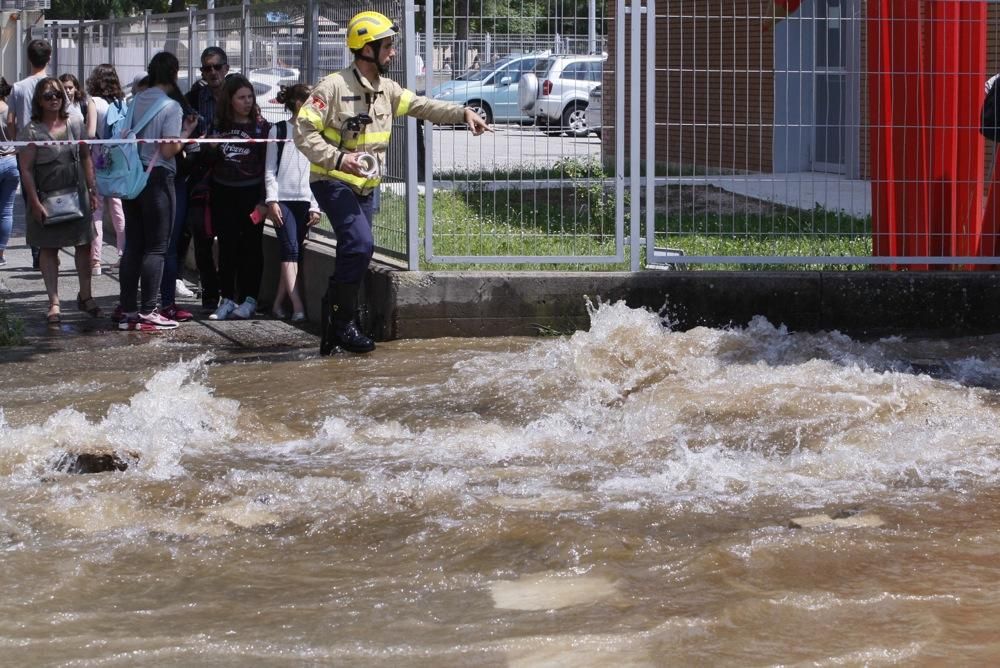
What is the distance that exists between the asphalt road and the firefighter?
0.32 meters

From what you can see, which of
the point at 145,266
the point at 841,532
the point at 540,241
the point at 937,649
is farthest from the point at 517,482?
the point at 145,266

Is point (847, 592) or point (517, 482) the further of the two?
point (517, 482)

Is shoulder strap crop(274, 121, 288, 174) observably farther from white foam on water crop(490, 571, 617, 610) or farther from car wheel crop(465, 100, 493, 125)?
white foam on water crop(490, 571, 617, 610)

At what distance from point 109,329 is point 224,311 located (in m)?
0.84

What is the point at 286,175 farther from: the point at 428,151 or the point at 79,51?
the point at 79,51

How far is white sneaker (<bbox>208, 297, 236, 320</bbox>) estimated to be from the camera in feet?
34.4

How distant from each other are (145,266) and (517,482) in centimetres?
455

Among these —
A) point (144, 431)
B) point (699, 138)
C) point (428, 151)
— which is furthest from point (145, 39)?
point (144, 431)

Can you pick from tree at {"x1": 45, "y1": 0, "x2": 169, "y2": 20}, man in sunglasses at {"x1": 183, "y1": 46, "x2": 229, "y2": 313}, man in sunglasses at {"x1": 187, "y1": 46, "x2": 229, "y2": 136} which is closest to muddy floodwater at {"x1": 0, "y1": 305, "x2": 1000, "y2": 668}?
man in sunglasses at {"x1": 183, "y1": 46, "x2": 229, "y2": 313}

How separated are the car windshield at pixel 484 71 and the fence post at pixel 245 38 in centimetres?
299

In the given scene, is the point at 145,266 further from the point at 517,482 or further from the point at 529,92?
the point at 517,482

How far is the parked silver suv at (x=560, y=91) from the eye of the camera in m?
9.07

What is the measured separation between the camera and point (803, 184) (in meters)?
9.33

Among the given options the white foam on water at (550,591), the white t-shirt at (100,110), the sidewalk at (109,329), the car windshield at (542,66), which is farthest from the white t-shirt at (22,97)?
the white foam on water at (550,591)
